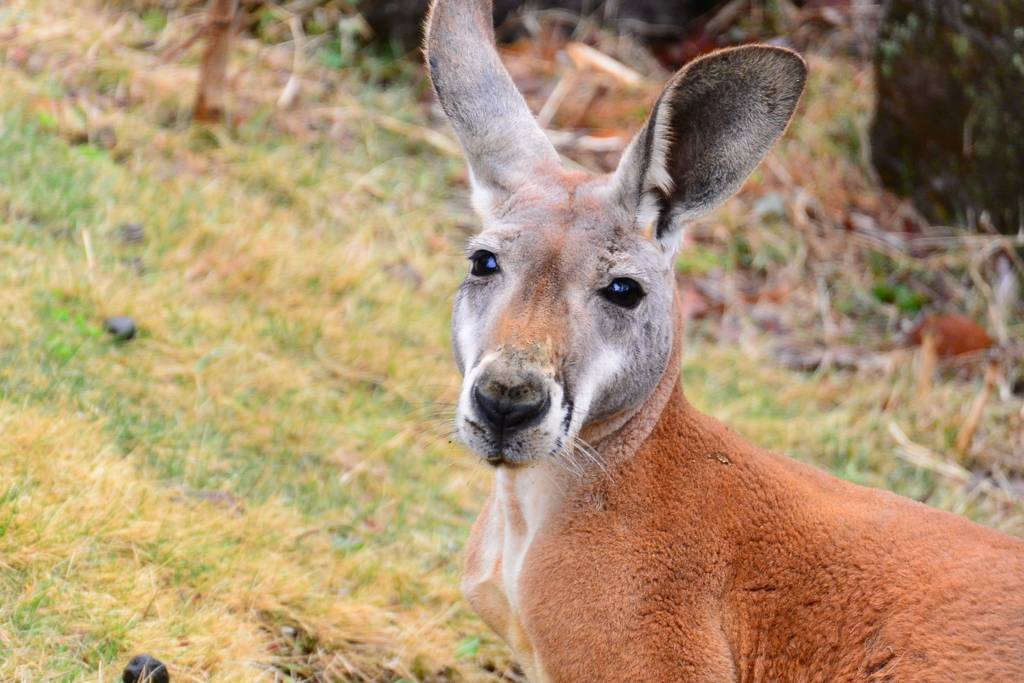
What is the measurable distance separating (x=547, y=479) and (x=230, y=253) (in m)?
3.44

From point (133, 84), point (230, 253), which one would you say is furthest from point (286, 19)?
point (230, 253)

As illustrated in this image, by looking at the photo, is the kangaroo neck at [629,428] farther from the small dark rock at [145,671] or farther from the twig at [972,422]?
the twig at [972,422]

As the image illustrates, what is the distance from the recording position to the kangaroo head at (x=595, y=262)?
320 centimetres

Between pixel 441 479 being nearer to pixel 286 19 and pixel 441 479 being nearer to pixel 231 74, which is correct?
pixel 231 74

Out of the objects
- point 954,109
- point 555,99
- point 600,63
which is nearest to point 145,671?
point 555,99

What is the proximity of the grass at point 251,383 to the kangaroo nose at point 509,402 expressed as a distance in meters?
1.26

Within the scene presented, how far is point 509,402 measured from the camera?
311 centimetres

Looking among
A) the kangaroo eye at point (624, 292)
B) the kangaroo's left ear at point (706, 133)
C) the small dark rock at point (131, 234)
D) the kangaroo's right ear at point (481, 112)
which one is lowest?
the small dark rock at point (131, 234)

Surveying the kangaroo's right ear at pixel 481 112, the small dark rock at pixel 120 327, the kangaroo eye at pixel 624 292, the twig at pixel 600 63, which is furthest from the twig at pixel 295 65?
the kangaroo eye at pixel 624 292

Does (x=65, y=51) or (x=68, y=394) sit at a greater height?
(x=68, y=394)

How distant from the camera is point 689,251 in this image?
8.30 metres

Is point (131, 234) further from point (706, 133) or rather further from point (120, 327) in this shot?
point (706, 133)

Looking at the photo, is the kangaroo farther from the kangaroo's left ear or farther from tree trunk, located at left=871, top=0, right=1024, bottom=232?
tree trunk, located at left=871, top=0, right=1024, bottom=232

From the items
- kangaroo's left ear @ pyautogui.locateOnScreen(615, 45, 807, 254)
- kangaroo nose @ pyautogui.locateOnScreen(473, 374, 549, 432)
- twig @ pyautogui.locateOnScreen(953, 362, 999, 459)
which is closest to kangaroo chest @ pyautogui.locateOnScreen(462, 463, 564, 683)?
kangaroo nose @ pyautogui.locateOnScreen(473, 374, 549, 432)
